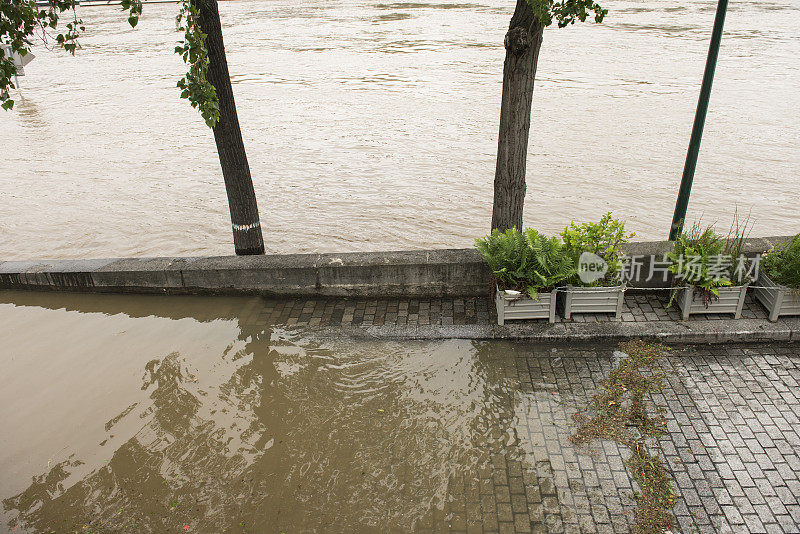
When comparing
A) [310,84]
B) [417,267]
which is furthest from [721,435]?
[310,84]

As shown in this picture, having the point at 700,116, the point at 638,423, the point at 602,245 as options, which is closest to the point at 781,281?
the point at 602,245

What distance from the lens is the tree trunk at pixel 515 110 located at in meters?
5.93

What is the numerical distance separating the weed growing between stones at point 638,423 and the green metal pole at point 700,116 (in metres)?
1.91

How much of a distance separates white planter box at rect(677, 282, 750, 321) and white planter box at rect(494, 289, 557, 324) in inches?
55.5

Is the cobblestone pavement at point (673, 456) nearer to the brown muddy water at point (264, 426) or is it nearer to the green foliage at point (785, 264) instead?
the brown muddy water at point (264, 426)

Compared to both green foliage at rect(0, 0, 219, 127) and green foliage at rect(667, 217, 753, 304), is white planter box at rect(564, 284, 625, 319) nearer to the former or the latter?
green foliage at rect(667, 217, 753, 304)

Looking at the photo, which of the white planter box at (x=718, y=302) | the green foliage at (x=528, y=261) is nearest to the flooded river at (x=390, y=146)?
the green foliage at (x=528, y=261)

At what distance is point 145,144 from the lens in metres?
16.0

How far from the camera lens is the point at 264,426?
17.1ft

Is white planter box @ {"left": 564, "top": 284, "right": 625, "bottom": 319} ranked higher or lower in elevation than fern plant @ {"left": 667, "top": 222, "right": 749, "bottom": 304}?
lower

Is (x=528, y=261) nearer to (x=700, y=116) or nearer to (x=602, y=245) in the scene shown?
(x=602, y=245)

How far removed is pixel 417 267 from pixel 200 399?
2.82 m

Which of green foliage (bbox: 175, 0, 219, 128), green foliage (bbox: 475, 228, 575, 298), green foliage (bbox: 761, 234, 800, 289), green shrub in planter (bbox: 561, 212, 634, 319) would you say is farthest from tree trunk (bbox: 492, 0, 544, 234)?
green foliage (bbox: 175, 0, 219, 128)

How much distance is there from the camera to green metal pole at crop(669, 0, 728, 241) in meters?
6.15
